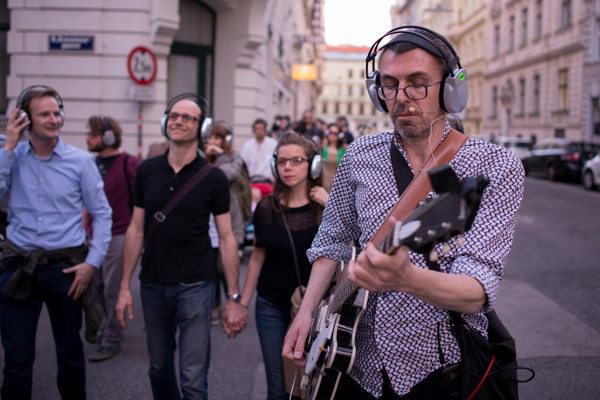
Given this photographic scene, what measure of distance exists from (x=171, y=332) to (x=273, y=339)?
0.64 metres

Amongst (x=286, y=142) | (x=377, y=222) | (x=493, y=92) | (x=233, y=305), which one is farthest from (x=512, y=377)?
(x=493, y=92)

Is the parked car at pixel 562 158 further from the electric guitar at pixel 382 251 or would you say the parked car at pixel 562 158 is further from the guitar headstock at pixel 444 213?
the guitar headstock at pixel 444 213

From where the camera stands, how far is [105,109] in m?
11.7

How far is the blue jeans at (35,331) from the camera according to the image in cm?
341

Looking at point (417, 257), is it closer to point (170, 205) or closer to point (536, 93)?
point (170, 205)

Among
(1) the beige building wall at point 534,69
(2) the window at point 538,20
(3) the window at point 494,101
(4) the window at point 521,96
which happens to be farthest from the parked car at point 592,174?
(3) the window at point 494,101

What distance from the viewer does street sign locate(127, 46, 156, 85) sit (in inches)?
449

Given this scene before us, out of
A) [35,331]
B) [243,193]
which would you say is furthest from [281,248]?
[243,193]

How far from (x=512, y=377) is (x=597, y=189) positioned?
1959 cm

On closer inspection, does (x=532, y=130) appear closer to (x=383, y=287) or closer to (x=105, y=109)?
(x=105, y=109)

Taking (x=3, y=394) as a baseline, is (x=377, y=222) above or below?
above

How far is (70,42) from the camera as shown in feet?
37.4

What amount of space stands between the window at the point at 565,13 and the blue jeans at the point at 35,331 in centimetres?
3422

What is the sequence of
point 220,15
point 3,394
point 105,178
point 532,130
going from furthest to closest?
1. point 532,130
2. point 220,15
3. point 105,178
4. point 3,394
